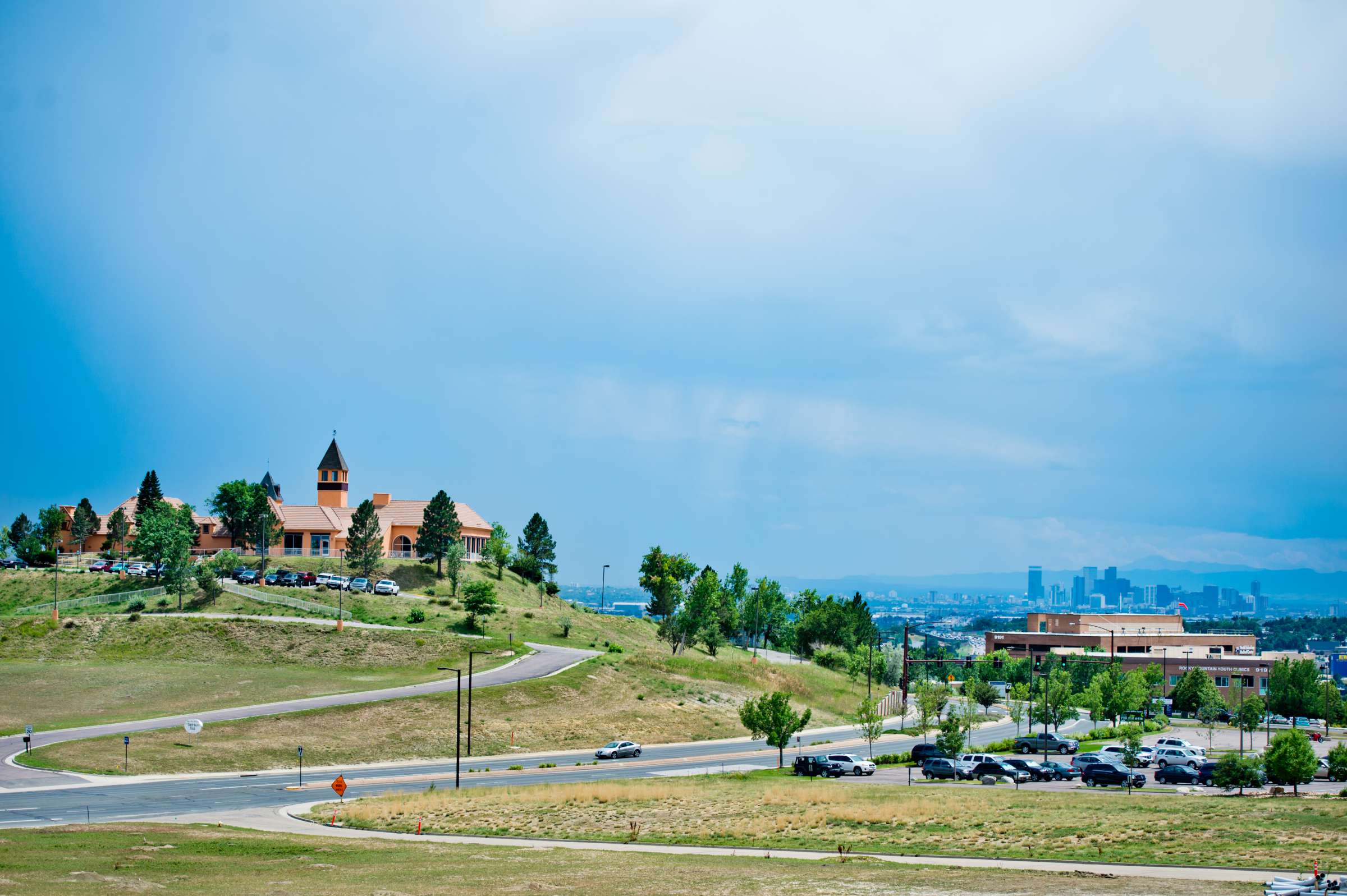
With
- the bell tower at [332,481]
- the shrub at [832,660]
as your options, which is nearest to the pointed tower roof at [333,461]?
the bell tower at [332,481]

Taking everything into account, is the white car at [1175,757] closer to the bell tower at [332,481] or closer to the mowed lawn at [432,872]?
the mowed lawn at [432,872]

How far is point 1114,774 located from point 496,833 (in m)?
36.3

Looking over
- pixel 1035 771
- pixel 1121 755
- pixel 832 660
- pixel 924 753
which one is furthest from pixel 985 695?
pixel 1035 771

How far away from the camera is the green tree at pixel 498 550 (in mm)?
145750

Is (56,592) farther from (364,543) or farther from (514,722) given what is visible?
(514,722)

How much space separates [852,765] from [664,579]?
80221 mm

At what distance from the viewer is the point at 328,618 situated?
113562mm

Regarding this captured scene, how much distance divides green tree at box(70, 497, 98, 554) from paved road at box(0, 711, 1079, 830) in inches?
3526

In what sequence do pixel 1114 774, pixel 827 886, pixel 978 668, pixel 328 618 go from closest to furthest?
pixel 827 886, pixel 1114 774, pixel 328 618, pixel 978 668

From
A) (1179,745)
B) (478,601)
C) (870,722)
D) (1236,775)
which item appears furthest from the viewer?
(478,601)

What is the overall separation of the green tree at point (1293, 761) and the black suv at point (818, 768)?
80.8 ft

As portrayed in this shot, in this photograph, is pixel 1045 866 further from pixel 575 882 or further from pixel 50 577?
pixel 50 577

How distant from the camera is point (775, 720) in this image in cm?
7656

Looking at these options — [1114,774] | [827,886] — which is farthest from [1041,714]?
[827,886]
